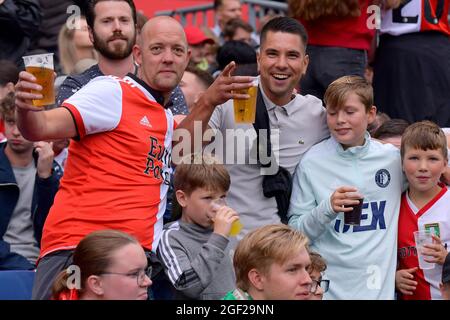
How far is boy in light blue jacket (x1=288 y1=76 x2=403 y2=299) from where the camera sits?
6.34m

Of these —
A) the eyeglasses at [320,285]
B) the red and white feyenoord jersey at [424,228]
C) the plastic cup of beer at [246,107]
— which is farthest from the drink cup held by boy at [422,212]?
the plastic cup of beer at [246,107]

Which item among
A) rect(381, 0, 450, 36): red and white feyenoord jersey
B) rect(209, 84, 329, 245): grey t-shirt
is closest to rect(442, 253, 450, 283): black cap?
rect(209, 84, 329, 245): grey t-shirt

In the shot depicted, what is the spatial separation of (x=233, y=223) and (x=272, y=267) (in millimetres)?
602

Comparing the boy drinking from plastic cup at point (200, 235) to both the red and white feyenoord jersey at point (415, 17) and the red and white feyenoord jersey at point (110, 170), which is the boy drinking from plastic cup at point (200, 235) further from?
the red and white feyenoord jersey at point (415, 17)

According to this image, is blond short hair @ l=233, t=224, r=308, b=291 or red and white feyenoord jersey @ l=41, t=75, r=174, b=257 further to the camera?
red and white feyenoord jersey @ l=41, t=75, r=174, b=257

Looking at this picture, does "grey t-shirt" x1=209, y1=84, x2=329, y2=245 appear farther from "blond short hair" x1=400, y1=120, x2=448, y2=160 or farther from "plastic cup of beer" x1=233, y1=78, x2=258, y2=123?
"blond short hair" x1=400, y1=120, x2=448, y2=160

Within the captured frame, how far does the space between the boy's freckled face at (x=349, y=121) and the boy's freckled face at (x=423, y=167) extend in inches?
12.2

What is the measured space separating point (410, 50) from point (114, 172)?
11.4 ft

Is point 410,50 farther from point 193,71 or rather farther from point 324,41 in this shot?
point 193,71

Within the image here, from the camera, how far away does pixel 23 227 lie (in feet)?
24.9

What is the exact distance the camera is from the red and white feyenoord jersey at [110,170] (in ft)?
18.2

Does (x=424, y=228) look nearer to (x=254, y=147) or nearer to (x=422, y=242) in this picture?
(x=422, y=242)

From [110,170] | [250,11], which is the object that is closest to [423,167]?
[110,170]
